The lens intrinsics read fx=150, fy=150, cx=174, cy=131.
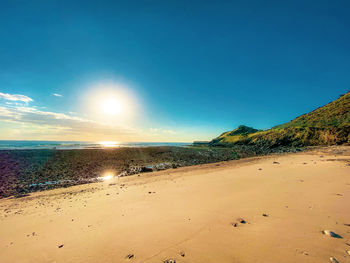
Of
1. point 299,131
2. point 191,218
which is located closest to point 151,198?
point 191,218

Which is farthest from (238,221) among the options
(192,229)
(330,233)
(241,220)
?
(330,233)

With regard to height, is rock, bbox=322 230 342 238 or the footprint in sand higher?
rock, bbox=322 230 342 238

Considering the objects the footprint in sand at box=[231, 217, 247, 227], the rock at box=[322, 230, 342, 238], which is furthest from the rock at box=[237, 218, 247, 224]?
the rock at box=[322, 230, 342, 238]

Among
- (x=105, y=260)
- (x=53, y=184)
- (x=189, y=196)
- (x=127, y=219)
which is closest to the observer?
(x=105, y=260)

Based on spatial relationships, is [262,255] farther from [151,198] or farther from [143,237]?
[151,198]

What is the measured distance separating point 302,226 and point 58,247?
6.01m

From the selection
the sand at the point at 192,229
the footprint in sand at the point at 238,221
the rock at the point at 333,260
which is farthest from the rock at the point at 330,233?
the footprint in sand at the point at 238,221

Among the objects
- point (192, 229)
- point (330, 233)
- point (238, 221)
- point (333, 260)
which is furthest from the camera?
point (238, 221)

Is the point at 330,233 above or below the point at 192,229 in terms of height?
above

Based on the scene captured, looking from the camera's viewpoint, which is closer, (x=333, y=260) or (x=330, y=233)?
(x=333, y=260)

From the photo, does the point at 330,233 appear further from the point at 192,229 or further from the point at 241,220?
the point at 192,229

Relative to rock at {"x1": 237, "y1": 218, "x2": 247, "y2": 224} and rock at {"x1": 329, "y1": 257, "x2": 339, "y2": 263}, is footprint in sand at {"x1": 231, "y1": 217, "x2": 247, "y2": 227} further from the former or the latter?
rock at {"x1": 329, "y1": 257, "x2": 339, "y2": 263}

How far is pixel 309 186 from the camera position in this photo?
6773 mm

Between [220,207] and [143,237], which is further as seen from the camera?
[220,207]
